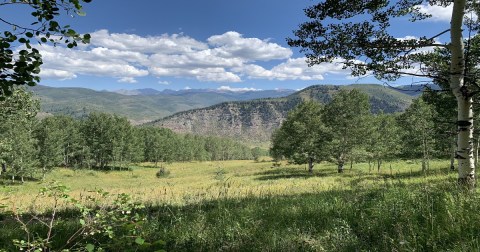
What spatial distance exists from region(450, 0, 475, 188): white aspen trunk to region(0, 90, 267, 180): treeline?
59.6ft

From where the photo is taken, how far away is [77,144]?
8712 centimetres

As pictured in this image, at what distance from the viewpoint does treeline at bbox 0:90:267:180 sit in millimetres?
55384

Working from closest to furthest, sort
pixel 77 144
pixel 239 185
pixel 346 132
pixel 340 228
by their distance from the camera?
pixel 340 228 < pixel 239 185 < pixel 346 132 < pixel 77 144

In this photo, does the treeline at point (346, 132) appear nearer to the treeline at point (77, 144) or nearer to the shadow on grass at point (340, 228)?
the treeline at point (77, 144)

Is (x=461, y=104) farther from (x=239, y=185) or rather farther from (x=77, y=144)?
(x=77, y=144)

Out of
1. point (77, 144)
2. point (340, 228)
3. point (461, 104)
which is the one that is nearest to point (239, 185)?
point (340, 228)

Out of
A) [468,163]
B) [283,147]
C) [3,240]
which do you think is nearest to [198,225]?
[3,240]

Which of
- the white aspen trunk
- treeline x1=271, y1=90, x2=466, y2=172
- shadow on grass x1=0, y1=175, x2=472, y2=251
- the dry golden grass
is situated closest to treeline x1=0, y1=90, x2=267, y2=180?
the dry golden grass

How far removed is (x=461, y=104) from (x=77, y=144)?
93.8 meters

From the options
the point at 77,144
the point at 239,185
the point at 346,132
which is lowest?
the point at 77,144

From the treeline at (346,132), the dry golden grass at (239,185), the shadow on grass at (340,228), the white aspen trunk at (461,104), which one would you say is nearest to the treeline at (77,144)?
the dry golden grass at (239,185)

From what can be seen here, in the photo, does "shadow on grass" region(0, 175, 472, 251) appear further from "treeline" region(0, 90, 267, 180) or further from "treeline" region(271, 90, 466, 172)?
"treeline" region(271, 90, 466, 172)

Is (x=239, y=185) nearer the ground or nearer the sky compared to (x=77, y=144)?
nearer the sky

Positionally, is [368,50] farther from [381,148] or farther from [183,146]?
[183,146]
